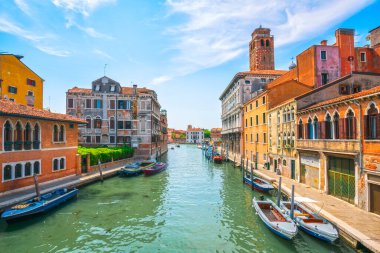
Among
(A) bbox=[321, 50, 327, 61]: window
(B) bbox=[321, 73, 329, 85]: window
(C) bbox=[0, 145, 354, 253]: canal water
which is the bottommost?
(C) bbox=[0, 145, 354, 253]: canal water

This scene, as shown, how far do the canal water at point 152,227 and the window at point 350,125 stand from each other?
6786 millimetres

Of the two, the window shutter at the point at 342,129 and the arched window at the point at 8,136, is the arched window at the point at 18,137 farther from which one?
the window shutter at the point at 342,129

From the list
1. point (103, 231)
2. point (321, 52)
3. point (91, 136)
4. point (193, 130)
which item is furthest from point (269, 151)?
point (193, 130)

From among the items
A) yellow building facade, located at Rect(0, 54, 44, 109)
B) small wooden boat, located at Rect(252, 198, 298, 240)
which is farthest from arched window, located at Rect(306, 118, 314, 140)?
yellow building facade, located at Rect(0, 54, 44, 109)

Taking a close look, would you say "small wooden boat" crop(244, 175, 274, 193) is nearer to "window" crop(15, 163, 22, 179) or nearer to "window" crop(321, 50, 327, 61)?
"window" crop(321, 50, 327, 61)

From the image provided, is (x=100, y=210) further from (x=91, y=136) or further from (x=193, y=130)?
(x=193, y=130)

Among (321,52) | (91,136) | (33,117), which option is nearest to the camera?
(33,117)

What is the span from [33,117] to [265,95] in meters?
23.4

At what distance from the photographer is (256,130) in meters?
33.0

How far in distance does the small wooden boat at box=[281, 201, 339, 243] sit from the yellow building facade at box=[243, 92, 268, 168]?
15.1 m

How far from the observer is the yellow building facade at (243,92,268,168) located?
29.5m

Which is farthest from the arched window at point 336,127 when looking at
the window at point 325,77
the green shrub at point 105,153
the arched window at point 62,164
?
the green shrub at point 105,153

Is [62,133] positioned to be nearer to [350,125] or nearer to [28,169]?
[28,169]

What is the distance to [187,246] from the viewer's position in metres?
10.9
